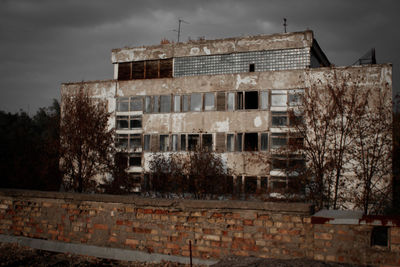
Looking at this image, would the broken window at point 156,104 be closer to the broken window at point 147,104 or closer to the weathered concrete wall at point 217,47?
the broken window at point 147,104

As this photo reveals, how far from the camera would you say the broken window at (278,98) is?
2297 centimetres

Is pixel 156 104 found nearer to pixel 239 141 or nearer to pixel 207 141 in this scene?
pixel 207 141

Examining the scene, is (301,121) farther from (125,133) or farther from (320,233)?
(320,233)

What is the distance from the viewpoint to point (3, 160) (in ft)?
112

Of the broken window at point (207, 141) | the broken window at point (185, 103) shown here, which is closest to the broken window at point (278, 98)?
the broken window at point (207, 141)

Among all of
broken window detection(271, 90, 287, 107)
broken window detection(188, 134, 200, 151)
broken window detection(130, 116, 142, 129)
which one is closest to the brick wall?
broken window detection(188, 134, 200, 151)

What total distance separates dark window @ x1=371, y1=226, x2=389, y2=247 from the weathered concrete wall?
18358mm

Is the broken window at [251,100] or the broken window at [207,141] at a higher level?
the broken window at [251,100]

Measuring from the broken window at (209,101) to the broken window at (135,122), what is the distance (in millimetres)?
5012

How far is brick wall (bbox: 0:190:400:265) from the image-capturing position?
18.9 feet

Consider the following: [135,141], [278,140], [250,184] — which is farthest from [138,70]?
[250,184]

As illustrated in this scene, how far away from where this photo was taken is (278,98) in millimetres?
23078

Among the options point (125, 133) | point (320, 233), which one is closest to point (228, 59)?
point (125, 133)

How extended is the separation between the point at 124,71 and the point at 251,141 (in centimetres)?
1083
